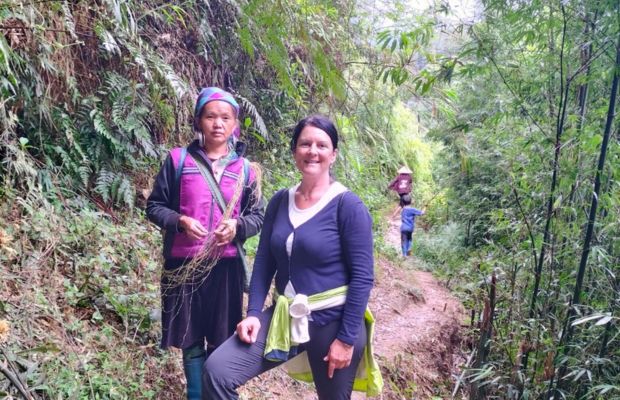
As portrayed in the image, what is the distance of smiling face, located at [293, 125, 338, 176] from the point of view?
2.10 m

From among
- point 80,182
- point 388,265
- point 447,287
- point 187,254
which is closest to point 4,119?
point 80,182

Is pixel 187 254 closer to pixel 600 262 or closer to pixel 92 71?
pixel 600 262

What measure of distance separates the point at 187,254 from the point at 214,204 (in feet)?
0.94

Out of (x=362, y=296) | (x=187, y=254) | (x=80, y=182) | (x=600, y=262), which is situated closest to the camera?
(x=362, y=296)

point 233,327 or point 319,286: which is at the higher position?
point 319,286

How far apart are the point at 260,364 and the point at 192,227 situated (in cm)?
71

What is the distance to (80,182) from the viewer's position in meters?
4.28

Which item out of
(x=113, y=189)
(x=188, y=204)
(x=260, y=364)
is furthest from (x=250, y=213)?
(x=113, y=189)

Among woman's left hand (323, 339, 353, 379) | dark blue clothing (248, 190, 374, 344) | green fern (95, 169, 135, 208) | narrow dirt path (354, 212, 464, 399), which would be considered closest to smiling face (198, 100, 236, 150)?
dark blue clothing (248, 190, 374, 344)

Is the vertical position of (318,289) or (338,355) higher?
(318,289)

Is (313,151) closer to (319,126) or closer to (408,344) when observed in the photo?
(319,126)

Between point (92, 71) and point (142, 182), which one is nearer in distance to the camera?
point (92, 71)

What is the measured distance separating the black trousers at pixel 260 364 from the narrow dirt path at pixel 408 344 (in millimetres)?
1375

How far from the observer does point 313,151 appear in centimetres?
209
